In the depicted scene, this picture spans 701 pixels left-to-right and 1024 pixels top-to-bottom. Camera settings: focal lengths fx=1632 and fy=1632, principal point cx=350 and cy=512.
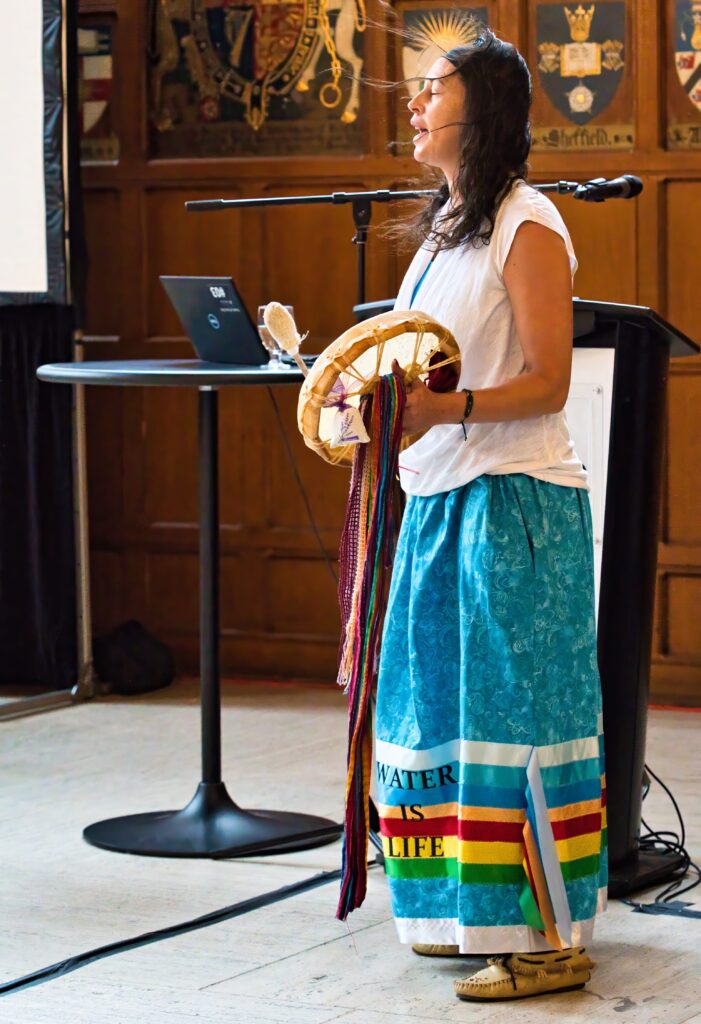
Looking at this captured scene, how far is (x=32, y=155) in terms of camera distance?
15.8 feet

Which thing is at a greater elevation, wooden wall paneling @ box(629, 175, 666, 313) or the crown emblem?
the crown emblem

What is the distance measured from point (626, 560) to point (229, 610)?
251cm

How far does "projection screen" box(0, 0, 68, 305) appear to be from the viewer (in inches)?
188

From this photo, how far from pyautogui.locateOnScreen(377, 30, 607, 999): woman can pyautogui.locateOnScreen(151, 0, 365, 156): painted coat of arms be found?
2.61 metres

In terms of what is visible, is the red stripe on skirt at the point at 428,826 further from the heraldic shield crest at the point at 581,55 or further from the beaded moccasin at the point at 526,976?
the heraldic shield crest at the point at 581,55

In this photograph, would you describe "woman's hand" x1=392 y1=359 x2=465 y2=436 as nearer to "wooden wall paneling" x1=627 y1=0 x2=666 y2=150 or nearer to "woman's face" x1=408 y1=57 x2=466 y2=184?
"woman's face" x1=408 y1=57 x2=466 y2=184

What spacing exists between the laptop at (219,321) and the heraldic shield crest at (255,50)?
72.6 inches

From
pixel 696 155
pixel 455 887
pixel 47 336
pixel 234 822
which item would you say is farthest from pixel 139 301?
pixel 455 887

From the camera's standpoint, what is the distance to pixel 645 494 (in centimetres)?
312

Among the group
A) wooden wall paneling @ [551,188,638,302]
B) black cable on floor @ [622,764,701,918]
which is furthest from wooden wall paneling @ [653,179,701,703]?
black cable on floor @ [622,764,701,918]

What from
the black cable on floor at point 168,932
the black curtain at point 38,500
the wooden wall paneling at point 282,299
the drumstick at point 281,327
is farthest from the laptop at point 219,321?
the wooden wall paneling at point 282,299

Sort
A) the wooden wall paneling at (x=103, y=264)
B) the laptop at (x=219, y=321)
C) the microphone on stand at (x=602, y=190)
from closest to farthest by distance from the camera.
Answer: the microphone on stand at (x=602, y=190)
the laptop at (x=219, y=321)
the wooden wall paneling at (x=103, y=264)

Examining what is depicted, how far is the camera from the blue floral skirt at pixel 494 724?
8.35ft

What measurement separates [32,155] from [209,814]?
2.19 m
